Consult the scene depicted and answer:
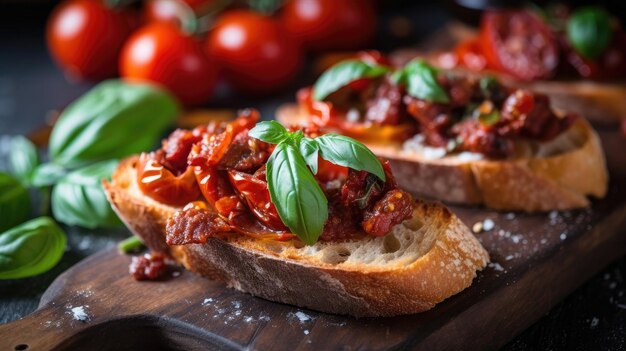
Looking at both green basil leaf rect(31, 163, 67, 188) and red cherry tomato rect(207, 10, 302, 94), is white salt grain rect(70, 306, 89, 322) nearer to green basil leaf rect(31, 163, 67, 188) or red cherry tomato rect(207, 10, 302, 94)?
green basil leaf rect(31, 163, 67, 188)

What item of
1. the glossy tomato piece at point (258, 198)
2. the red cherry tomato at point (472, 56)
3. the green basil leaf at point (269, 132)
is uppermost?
the green basil leaf at point (269, 132)

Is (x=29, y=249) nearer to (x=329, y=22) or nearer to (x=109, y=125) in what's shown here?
(x=109, y=125)

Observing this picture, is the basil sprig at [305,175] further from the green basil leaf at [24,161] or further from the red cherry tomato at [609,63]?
the red cherry tomato at [609,63]

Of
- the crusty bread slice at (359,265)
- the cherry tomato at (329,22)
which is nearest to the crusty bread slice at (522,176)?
the crusty bread slice at (359,265)

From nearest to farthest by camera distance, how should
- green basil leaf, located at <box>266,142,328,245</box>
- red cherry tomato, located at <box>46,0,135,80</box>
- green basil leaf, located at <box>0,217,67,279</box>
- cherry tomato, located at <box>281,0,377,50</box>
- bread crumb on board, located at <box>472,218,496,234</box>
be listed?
green basil leaf, located at <box>266,142,328,245</box> → green basil leaf, located at <box>0,217,67,279</box> → bread crumb on board, located at <box>472,218,496,234</box> → red cherry tomato, located at <box>46,0,135,80</box> → cherry tomato, located at <box>281,0,377,50</box>

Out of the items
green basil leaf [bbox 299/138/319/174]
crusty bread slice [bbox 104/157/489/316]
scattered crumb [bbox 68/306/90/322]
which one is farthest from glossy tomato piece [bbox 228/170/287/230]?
scattered crumb [bbox 68/306/90/322]

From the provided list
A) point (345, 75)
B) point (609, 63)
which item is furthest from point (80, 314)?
point (609, 63)
